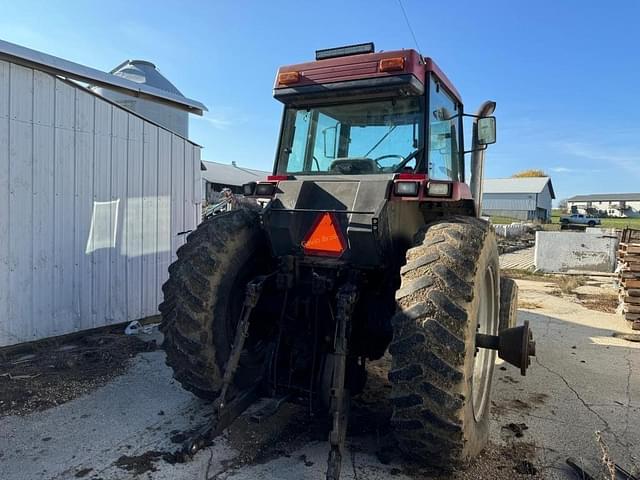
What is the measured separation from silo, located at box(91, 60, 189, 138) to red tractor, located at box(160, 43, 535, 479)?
15.4ft

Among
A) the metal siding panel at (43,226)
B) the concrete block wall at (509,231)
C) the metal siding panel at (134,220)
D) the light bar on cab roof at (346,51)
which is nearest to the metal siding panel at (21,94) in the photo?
the metal siding panel at (43,226)

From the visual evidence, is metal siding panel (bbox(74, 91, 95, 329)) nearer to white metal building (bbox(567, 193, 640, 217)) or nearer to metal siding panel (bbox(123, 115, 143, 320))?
metal siding panel (bbox(123, 115, 143, 320))

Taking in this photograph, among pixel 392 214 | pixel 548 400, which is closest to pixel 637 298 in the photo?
pixel 548 400

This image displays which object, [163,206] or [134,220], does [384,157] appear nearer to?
[134,220]

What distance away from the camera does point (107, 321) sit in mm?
6285

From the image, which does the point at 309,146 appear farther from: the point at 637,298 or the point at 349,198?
the point at 637,298

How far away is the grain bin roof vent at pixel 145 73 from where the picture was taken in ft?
34.2

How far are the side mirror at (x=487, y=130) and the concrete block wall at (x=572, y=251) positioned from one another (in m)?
11.4

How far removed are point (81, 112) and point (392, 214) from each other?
466 cm

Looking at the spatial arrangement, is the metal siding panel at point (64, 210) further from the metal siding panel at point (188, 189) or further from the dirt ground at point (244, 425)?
the metal siding panel at point (188, 189)

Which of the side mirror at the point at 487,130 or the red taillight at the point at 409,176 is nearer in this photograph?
the red taillight at the point at 409,176

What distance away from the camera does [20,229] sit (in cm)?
537

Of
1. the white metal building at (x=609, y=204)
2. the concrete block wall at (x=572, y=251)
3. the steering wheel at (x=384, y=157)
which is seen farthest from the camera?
the white metal building at (x=609, y=204)

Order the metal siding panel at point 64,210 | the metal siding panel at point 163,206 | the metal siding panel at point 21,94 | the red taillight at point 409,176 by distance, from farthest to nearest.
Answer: the metal siding panel at point 163,206 < the metal siding panel at point 64,210 < the metal siding panel at point 21,94 < the red taillight at point 409,176
